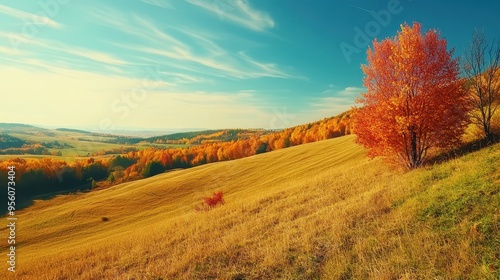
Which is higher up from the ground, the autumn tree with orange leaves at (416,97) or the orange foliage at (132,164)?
the autumn tree with orange leaves at (416,97)

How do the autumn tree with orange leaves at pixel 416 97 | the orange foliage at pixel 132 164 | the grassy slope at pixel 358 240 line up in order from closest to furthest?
the grassy slope at pixel 358 240, the autumn tree with orange leaves at pixel 416 97, the orange foliage at pixel 132 164

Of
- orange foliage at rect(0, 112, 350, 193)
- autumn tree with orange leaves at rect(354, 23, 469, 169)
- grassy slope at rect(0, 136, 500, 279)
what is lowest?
orange foliage at rect(0, 112, 350, 193)

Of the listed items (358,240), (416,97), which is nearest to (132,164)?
(416,97)

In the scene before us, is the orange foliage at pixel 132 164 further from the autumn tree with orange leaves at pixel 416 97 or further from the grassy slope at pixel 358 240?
the grassy slope at pixel 358 240

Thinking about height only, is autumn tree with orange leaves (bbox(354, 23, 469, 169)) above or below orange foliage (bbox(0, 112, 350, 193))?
above

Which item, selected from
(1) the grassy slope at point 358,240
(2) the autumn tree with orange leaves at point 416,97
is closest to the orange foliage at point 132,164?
(2) the autumn tree with orange leaves at point 416,97

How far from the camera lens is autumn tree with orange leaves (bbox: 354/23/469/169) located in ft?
60.4

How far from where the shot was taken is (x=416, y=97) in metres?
18.9

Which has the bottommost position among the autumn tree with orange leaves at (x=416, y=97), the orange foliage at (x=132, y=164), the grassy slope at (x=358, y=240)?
the orange foliage at (x=132, y=164)

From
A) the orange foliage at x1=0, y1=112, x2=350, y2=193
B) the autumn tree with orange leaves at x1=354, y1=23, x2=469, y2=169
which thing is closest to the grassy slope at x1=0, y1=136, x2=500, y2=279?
the autumn tree with orange leaves at x1=354, y1=23, x2=469, y2=169

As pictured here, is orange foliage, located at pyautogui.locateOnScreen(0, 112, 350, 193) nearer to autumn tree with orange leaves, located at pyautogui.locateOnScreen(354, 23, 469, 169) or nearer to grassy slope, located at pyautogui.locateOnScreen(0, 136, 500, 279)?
autumn tree with orange leaves, located at pyautogui.locateOnScreen(354, 23, 469, 169)

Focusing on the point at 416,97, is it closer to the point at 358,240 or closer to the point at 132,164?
the point at 358,240

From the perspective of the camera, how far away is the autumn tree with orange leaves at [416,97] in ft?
60.4

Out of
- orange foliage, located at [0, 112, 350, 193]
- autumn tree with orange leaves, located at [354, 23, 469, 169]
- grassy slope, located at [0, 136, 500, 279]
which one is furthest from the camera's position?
orange foliage, located at [0, 112, 350, 193]
